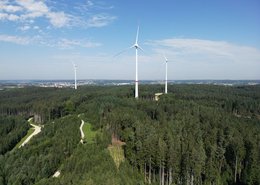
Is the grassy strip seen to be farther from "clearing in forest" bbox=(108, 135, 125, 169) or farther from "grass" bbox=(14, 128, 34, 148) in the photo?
"grass" bbox=(14, 128, 34, 148)

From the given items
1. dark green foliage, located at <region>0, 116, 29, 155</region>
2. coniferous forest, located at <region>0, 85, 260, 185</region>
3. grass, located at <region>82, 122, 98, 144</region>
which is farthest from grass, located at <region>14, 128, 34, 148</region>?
grass, located at <region>82, 122, 98, 144</region>

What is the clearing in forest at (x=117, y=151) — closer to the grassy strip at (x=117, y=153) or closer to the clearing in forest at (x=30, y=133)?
the grassy strip at (x=117, y=153)

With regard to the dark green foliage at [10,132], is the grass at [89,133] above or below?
above

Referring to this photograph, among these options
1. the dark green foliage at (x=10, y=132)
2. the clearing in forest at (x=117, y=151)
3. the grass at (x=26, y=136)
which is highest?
the clearing in forest at (x=117, y=151)

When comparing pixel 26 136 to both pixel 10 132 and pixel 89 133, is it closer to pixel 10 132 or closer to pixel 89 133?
pixel 10 132

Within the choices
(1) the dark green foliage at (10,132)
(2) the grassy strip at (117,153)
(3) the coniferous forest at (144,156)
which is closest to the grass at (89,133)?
(3) the coniferous forest at (144,156)

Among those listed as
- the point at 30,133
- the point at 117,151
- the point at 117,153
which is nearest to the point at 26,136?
the point at 30,133

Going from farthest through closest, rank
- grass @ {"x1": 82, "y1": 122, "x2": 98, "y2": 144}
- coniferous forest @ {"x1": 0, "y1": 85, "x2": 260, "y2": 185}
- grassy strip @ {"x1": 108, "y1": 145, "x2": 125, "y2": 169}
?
1. grass @ {"x1": 82, "y1": 122, "x2": 98, "y2": 144}
2. grassy strip @ {"x1": 108, "y1": 145, "x2": 125, "y2": 169}
3. coniferous forest @ {"x1": 0, "y1": 85, "x2": 260, "y2": 185}
